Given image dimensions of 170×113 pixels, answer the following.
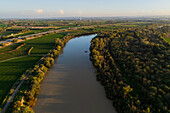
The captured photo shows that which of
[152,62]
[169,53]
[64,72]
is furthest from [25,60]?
[169,53]

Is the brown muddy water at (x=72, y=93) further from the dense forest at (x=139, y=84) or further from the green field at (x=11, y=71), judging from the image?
the green field at (x=11, y=71)

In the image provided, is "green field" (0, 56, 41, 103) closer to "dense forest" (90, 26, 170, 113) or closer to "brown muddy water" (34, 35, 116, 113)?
"brown muddy water" (34, 35, 116, 113)

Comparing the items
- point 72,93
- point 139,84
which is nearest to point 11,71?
point 72,93

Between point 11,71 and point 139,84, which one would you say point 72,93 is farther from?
point 11,71

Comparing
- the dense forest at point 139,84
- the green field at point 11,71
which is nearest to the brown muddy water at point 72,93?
the dense forest at point 139,84

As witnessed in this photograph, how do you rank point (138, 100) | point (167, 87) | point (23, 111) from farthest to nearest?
point (167, 87)
point (138, 100)
point (23, 111)

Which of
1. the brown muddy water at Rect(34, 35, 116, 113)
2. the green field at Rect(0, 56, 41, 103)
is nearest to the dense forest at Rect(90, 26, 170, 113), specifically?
the brown muddy water at Rect(34, 35, 116, 113)

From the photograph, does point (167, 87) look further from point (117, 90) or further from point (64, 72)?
point (64, 72)

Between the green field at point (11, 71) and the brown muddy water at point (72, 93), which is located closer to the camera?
the brown muddy water at point (72, 93)
